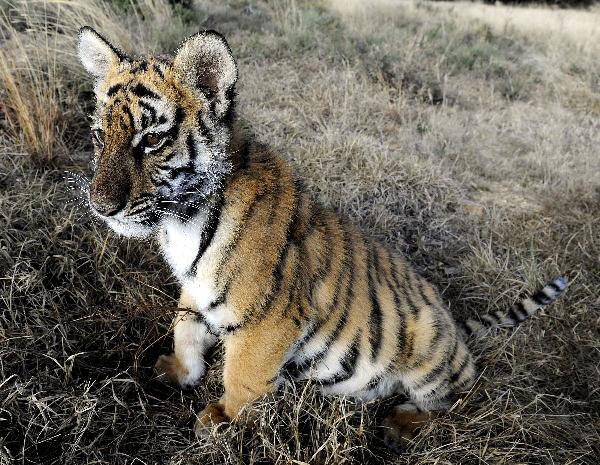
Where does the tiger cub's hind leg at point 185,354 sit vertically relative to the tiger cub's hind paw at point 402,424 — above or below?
above

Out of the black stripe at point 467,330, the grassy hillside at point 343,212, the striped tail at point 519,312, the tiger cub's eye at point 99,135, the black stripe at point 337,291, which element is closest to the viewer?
the tiger cub's eye at point 99,135

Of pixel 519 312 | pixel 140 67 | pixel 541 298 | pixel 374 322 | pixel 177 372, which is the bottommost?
pixel 177 372

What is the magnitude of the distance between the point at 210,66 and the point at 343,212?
7.31 feet

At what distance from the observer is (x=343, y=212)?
4.16m

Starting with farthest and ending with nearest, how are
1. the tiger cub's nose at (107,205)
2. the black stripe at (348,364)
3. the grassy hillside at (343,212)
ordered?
1. the black stripe at (348,364)
2. the grassy hillside at (343,212)
3. the tiger cub's nose at (107,205)

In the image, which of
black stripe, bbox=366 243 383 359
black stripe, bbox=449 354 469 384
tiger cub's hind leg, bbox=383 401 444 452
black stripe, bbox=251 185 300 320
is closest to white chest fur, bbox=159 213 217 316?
black stripe, bbox=251 185 300 320

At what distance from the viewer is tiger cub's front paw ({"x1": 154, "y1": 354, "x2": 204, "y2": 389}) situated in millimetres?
2865

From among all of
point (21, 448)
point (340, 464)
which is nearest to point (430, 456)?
point (340, 464)

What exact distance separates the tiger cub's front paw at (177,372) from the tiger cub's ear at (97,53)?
1552 millimetres

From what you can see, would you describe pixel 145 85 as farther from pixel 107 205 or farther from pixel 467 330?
pixel 467 330

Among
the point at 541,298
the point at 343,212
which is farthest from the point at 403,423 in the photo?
the point at 343,212

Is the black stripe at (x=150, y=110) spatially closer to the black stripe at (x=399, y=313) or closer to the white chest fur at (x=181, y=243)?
the white chest fur at (x=181, y=243)

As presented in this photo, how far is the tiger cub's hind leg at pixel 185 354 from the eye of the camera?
287cm

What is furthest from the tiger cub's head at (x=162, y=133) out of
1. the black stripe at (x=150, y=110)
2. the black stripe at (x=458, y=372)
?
the black stripe at (x=458, y=372)
